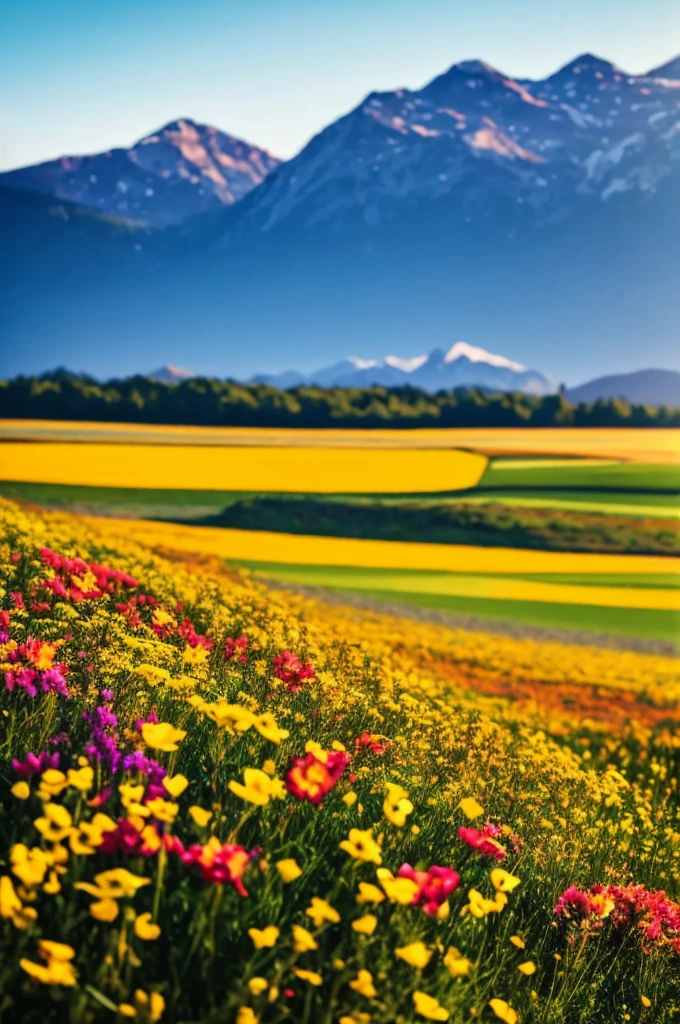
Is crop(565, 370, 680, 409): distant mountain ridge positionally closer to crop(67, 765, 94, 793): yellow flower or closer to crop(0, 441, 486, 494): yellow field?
crop(0, 441, 486, 494): yellow field

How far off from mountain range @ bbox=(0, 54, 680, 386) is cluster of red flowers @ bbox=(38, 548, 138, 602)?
4.86 metres

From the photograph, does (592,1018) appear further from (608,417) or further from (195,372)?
(608,417)

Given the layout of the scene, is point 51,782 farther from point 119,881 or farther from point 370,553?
point 370,553

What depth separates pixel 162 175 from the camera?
9.53m

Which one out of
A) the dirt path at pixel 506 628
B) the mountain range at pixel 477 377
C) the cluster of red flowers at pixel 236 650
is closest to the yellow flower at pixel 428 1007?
the cluster of red flowers at pixel 236 650

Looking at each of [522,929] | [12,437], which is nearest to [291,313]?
[12,437]

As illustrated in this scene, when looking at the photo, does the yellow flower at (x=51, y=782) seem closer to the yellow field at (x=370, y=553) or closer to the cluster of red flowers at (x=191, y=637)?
the cluster of red flowers at (x=191, y=637)

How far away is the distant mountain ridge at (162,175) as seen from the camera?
9.02m

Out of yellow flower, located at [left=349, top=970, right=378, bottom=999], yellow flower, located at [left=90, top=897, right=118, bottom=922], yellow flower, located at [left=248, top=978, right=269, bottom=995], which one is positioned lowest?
yellow flower, located at [left=349, top=970, right=378, bottom=999]

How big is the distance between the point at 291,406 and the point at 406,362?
133cm

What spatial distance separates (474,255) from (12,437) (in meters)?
5.50

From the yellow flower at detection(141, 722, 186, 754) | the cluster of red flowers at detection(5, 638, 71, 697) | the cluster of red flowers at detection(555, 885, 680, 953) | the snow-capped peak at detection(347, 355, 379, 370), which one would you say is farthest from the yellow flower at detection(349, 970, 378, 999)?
the snow-capped peak at detection(347, 355, 379, 370)

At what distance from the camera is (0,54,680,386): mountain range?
936 centimetres

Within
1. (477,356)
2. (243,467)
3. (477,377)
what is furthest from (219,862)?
(477,356)
